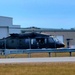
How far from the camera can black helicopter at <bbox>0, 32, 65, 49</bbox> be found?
3625 centimetres

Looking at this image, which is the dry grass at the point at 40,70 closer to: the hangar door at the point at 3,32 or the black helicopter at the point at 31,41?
the black helicopter at the point at 31,41

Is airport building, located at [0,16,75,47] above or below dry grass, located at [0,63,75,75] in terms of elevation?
above

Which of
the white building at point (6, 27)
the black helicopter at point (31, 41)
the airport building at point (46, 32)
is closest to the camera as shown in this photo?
the black helicopter at point (31, 41)

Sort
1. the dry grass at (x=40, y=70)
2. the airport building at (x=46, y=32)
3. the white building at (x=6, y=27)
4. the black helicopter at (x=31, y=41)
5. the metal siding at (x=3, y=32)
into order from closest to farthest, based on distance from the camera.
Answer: the dry grass at (x=40, y=70) < the black helicopter at (x=31, y=41) < the metal siding at (x=3, y=32) < the white building at (x=6, y=27) < the airport building at (x=46, y=32)

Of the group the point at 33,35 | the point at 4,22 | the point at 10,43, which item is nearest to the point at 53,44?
the point at 33,35

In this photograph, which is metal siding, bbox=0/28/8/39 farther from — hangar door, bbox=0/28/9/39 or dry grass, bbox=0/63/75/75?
dry grass, bbox=0/63/75/75

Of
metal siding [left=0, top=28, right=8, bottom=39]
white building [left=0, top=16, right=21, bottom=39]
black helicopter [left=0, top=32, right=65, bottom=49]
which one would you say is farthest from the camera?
white building [left=0, top=16, right=21, bottom=39]

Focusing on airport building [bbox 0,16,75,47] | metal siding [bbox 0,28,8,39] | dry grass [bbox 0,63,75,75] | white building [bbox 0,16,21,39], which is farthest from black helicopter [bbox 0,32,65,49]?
airport building [bbox 0,16,75,47]

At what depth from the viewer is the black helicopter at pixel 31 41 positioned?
3625 centimetres

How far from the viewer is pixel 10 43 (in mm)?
36938

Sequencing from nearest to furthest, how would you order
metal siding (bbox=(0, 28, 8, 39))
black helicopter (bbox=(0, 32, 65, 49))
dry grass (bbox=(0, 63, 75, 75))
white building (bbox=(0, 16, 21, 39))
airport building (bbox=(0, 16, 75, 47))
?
dry grass (bbox=(0, 63, 75, 75))
black helicopter (bbox=(0, 32, 65, 49))
metal siding (bbox=(0, 28, 8, 39))
white building (bbox=(0, 16, 21, 39))
airport building (bbox=(0, 16, 75, 47))

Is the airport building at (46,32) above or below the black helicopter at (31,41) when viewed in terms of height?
above

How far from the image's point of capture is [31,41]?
36375mm

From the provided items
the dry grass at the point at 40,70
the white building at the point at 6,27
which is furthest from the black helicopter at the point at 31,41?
the white building at the point at 6,27
